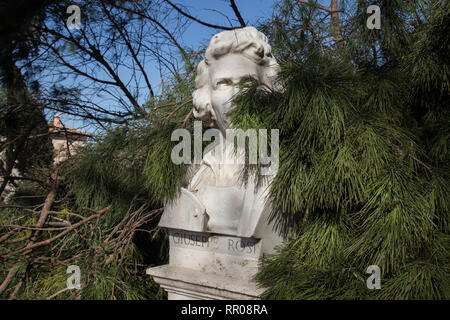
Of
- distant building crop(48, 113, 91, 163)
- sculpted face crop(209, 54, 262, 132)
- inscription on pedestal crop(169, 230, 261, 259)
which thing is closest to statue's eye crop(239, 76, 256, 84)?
sculpted face crop(209, 54, 262, 132)

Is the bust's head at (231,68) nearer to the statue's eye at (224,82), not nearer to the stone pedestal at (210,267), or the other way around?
the statue's eye at (224,82)

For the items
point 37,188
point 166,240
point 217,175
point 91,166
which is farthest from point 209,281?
point 37,188

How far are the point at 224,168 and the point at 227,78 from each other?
341 mm

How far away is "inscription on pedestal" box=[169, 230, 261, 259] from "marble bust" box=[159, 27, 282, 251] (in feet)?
0.10

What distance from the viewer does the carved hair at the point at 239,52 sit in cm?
168

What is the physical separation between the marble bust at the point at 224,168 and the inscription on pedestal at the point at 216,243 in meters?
0.03

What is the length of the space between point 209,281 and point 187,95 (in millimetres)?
1039

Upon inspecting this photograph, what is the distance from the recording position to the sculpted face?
5.38ft

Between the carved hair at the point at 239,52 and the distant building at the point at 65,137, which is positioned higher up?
the carved hair at the point at 239,52

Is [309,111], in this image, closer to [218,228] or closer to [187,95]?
[218,228]

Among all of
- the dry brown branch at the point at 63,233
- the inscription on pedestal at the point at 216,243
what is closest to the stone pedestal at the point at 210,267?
the inscription on pedestal at the point at 216,243

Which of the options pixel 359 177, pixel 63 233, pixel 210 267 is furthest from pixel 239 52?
pixel 63 233

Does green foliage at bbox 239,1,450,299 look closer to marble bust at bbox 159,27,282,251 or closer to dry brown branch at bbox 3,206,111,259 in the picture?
marble bust at bbox 159,27,282,251
